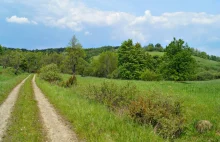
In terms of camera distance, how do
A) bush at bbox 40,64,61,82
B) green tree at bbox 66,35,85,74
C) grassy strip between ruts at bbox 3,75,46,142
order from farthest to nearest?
green tree at bbox 66,35,85,74 < bush at bbox 40,64,61,82 < grassy strip between ruts at bbox 3,75,46,142

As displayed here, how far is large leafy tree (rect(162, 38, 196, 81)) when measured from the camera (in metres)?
45.1

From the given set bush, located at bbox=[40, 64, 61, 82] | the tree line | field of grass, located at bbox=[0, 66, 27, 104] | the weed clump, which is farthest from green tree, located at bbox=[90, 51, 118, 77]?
the weed clump

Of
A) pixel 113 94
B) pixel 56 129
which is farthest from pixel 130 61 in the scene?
pixel 56 129

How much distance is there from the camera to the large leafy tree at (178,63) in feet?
148

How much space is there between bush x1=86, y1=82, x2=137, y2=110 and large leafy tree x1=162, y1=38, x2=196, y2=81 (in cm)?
2946

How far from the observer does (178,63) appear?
150 feet

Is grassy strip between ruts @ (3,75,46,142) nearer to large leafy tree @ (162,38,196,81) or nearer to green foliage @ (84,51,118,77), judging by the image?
large leafy tree @ (162,38,196,81)

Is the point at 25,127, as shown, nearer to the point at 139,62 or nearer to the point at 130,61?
the point at 130,61

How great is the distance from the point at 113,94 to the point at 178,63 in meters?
31.3

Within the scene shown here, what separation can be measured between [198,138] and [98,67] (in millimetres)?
88044

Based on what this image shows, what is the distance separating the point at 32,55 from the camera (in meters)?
133

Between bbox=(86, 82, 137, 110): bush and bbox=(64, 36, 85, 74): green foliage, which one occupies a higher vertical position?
bbox=(64, 36, 85, 74): green foliage

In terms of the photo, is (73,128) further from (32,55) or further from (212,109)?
(32,55)

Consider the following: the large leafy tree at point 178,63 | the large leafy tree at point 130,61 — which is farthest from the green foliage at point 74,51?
the large leafy tree at point 178,63
